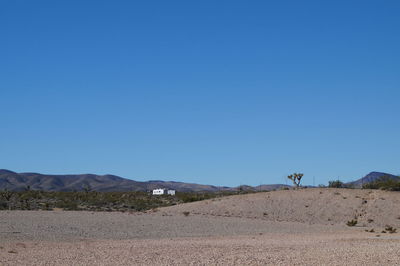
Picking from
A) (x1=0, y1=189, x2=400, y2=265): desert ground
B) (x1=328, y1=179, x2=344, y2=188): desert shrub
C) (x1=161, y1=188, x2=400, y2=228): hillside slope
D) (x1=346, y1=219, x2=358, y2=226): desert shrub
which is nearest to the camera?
(x1=0, y1=189, x2=400, y2=265): desert ground

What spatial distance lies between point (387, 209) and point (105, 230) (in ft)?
82.1

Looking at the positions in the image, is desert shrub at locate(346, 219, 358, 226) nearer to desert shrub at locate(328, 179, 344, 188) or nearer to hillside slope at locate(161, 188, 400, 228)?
hillside slope at locate(161, 188, 400, 228)

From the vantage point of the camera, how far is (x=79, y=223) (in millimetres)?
35750

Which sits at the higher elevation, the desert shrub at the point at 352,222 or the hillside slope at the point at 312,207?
the hillside slope at the point at 312,207

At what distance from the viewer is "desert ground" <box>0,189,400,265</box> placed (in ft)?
66.6

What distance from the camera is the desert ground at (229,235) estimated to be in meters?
20.3

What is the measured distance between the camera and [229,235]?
32.2 m

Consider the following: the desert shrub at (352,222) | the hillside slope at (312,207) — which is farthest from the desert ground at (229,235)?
the desert shrub at (352,222)

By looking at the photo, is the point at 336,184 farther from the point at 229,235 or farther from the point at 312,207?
the point at 229,235

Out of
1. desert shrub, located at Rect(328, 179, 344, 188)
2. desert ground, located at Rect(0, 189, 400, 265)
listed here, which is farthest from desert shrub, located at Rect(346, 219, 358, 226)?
desert shrub, located at Rect(328, 179, 344, 188)

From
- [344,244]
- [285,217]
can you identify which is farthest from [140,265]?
[285,217]

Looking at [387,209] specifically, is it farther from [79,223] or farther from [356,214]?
[79,223]

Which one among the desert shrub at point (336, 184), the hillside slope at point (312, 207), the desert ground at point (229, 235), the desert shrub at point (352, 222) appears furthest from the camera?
the desert shrub at point (336, 184)

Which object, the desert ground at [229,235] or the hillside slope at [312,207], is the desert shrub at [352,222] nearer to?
the desert ground at [229,235]
